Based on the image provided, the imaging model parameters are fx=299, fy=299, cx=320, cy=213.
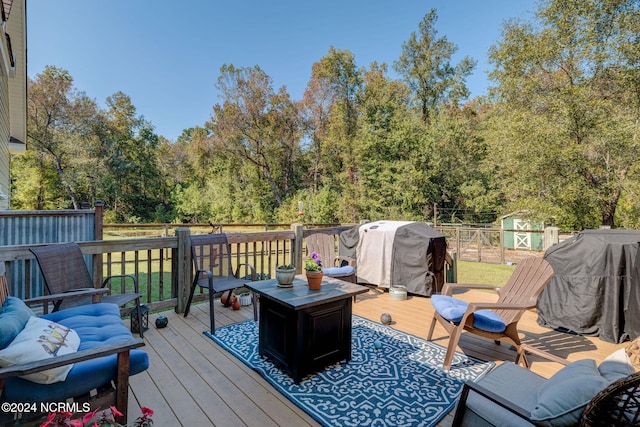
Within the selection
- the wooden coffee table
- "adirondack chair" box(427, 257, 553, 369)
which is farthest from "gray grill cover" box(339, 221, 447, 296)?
the wooden coffee table

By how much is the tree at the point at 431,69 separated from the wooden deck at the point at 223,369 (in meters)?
15.6

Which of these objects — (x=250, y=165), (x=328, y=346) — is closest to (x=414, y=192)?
(x=250, y=165)

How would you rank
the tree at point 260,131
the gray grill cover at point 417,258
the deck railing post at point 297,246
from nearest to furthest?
the gray grill cover at point 417,258 → the deck railing post at point 297,246 → the tree at point 260,131

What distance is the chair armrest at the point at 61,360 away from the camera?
1.33 meters

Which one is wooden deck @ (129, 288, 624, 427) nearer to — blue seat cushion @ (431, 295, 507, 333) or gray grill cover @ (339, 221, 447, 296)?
blue seat cushion @ (431, 295, 507, 333)

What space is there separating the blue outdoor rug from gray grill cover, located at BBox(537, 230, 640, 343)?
163 centimetres

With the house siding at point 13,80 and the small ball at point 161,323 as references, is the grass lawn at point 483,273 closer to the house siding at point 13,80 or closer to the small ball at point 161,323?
the small ball at point 161,323

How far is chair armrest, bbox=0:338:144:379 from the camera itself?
1.33 m

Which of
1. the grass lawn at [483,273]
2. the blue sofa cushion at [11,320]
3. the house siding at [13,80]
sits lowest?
the grass lawn at [483,273]

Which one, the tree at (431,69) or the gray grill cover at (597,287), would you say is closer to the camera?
the gray grill cover at (597,287)

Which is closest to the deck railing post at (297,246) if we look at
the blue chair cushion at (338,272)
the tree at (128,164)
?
the blue chair cushion at (338,272)

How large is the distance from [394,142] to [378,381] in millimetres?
14353

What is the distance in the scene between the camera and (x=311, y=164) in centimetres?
2000

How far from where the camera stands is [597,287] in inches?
131
